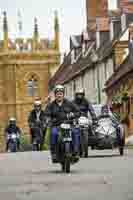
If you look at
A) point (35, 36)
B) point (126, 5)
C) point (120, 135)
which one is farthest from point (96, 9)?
point (120, 135)

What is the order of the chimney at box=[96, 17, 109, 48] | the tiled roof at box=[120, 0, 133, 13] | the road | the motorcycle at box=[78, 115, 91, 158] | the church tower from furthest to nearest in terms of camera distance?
the church tower, the chimney at box=[96, 17, 109, 48], the tiled roof at box=[120, 0, 133, 13], the motorcycle at box=[78, 115, 91, 158], the road

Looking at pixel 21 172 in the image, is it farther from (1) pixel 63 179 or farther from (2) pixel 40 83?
(2) pixel 40 83

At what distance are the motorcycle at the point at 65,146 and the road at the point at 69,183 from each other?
10.1 inches

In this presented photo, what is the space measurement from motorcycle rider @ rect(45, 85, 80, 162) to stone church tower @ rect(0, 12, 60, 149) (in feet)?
269

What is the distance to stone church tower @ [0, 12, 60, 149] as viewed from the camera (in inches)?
3930

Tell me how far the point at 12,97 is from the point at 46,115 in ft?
275

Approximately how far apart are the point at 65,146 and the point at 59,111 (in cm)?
69

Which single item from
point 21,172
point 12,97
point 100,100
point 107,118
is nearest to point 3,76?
point 12,97

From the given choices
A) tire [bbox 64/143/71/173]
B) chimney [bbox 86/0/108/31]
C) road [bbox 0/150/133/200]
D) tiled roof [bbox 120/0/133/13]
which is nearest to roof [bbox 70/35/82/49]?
chimney [bbox 86/0/108/31]

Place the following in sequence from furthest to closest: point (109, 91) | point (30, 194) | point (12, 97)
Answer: point (12, 97) → point (109, 91) → point (30, 194)

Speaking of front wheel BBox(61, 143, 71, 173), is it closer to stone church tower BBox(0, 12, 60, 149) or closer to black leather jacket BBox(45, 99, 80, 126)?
black leather jacket BBox(45, 99, 80, 126)

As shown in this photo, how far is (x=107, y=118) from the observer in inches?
1009

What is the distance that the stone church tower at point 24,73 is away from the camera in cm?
9981

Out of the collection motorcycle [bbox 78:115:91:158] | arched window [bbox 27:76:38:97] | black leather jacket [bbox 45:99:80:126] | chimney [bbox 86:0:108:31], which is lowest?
arched window [bbox 27:76:38:97]
